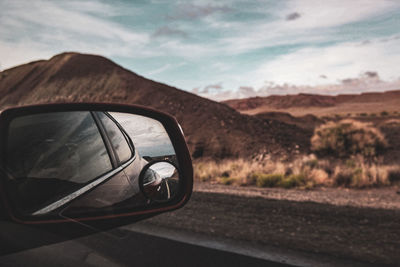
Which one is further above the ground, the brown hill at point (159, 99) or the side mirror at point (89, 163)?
the brown hill at point (159, 99)

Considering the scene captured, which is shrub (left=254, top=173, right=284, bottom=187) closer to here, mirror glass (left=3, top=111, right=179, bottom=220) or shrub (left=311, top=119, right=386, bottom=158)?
shrub (left=311, top=119, right=386, bottom=158)

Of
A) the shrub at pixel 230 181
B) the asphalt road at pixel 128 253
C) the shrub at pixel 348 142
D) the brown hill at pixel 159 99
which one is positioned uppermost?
the brown hill at pixel 159 99

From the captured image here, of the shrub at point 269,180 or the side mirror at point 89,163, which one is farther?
the shrub at point 269,180

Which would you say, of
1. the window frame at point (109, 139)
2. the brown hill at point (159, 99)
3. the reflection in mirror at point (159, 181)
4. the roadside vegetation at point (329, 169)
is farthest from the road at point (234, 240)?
the brown hill at point (159, 99)

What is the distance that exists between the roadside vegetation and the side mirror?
1100 centimetres

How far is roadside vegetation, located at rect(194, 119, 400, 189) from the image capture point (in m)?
13.2

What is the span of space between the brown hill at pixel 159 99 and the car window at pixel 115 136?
68.8 feet

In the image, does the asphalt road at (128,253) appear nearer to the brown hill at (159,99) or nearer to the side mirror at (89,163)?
the side mirror at (89,163)

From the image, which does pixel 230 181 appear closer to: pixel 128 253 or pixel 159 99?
pixel 128 253

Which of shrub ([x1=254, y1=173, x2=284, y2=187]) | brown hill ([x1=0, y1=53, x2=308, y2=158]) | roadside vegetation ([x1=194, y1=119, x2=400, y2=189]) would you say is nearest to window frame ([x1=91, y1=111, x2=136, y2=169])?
roadside vegetation ([x1=194, y1=119, x2=400, y2=189])

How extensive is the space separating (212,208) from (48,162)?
20.3 ft

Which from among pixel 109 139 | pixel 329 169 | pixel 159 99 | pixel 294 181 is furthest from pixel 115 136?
pixel 159 99

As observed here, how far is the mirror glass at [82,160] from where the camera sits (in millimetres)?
1787

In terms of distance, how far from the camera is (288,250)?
5098mm
